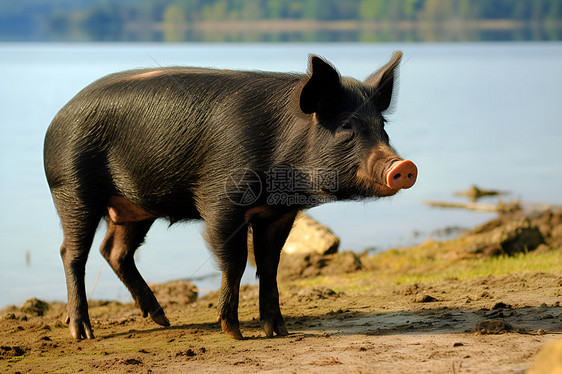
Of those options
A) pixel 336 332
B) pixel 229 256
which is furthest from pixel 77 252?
pixel 336 332

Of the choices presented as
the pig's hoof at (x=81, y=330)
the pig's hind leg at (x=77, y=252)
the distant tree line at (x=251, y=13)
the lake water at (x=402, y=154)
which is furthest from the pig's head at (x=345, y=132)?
the distant tree line at (x=251, y=13)

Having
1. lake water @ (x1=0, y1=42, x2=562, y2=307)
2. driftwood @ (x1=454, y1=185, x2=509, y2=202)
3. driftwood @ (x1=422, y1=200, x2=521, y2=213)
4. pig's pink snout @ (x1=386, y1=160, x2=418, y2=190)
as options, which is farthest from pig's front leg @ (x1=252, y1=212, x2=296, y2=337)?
driftwood @ (x1=454, y1=185, x2=509, y2=202)

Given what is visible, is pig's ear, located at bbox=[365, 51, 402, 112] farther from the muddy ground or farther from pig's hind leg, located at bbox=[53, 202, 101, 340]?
pig's hind leg, located at bbox=[53, 202, 101, 340]

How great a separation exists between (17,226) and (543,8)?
73601 millimetres

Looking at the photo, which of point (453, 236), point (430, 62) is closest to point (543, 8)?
point (430, 62)

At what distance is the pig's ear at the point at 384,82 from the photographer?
6.40 meters

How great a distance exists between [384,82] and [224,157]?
1.40m

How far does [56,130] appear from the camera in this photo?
7.03 m

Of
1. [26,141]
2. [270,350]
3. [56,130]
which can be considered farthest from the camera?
[26,141]

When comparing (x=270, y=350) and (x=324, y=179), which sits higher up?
(x=324, y=179)

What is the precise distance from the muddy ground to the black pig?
1.30 ft

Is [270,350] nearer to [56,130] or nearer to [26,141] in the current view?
[56,130]

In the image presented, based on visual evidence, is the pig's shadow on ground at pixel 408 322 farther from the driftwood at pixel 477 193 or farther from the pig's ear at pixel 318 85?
the driftwood at pixel 477 193

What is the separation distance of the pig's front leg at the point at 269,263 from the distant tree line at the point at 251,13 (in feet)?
251
